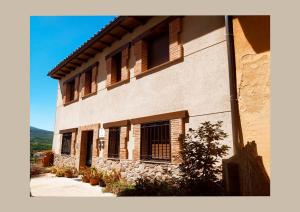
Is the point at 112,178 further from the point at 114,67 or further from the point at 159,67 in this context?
the point at 114,67

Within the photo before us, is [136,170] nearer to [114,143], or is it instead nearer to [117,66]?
[114,143]

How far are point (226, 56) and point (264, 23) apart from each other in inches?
44.5

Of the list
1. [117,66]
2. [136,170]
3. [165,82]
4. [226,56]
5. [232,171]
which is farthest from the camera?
[117,66]

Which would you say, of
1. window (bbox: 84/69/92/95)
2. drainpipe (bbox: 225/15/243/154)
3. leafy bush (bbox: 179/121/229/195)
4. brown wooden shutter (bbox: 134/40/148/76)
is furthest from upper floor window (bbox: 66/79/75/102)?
drainpipe (bbox: 225/15/243/154)

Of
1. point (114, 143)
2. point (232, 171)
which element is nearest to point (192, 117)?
point (232, 171)

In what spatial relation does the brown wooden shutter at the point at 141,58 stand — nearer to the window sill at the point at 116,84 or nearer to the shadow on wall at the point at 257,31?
the window sill at the point at 116,84

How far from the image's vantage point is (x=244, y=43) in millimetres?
6094

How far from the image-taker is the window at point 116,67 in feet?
37.8

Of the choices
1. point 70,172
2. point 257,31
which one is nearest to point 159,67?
point 257,31

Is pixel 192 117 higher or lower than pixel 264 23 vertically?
lower

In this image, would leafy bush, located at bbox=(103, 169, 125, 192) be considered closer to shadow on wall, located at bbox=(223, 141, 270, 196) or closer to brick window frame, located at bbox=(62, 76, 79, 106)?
shadow on wall, located at bbox=(223, 141, 270, 196)

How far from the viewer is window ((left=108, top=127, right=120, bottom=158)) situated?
10.5 m

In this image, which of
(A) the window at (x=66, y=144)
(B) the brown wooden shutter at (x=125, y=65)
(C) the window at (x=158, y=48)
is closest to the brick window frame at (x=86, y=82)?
(A) the window at (x=66, y=144)

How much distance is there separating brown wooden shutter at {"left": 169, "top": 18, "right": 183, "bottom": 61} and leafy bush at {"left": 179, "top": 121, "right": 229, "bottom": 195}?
9.23 feet
